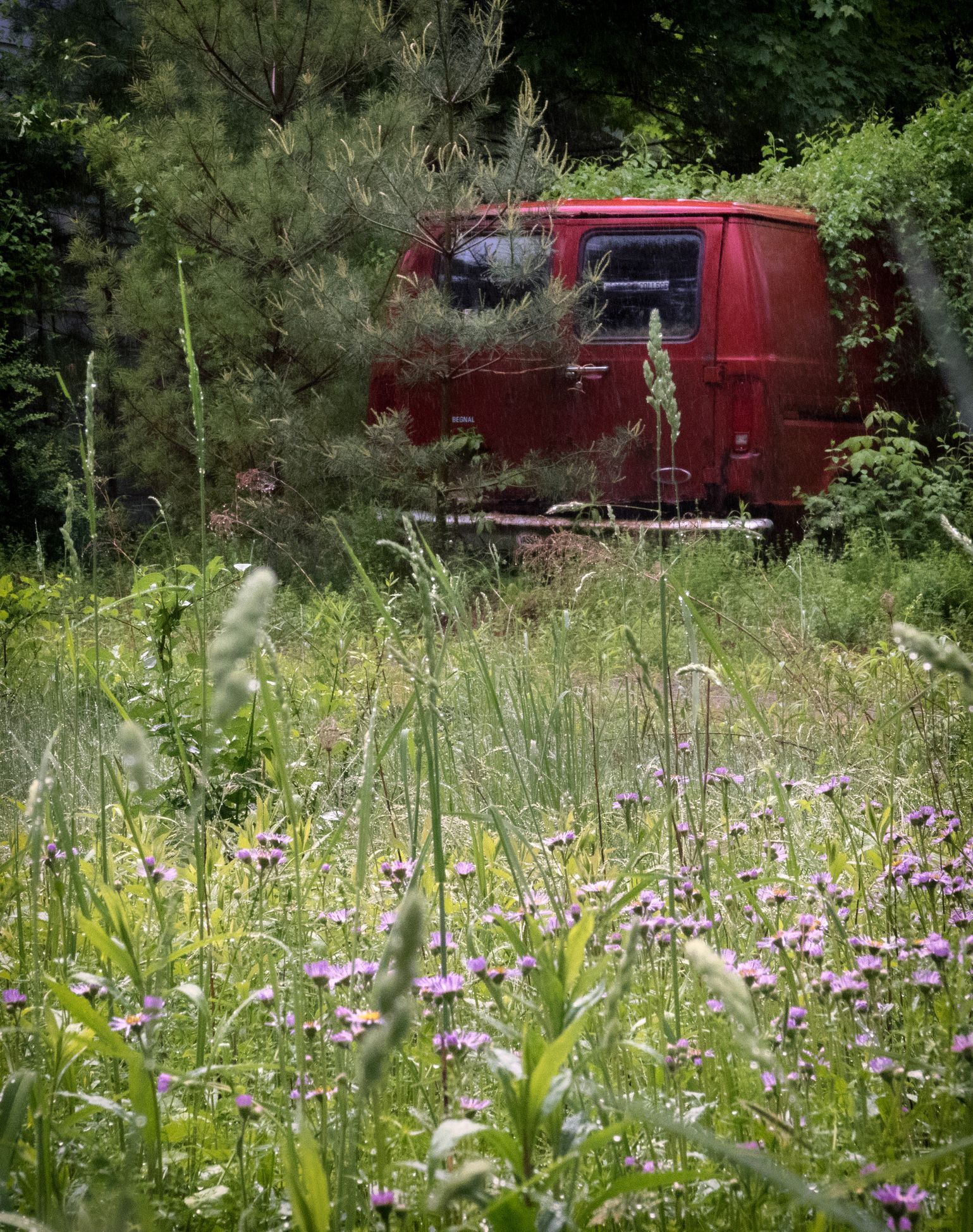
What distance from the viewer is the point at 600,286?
23.9 ft

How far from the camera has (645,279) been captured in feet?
23.3

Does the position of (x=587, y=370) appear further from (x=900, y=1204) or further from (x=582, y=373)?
(x=900, y=1204)

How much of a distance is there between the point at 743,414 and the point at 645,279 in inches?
45.0

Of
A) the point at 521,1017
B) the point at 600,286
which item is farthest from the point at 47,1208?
the point at 600,286

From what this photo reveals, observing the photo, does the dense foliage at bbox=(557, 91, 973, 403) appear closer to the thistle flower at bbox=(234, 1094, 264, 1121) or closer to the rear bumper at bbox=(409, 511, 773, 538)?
the rear bumper at bbox=(409, 511, 773, 538)

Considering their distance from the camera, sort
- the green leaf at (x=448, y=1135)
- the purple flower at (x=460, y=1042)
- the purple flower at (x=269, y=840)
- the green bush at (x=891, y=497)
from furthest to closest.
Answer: the green bush at (x=891, y=497)
the purple flower at (x=269, y=840)
the purple flower at (x=460, y=1042)
the green leaf at (x=448, y=1135)

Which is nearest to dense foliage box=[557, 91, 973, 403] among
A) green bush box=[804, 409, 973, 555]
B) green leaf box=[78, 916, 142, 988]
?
green bush box=[804, 409, 973, 555]

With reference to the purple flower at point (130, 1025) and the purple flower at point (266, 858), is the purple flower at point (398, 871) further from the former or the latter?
the purple flower at point (130, 1025)

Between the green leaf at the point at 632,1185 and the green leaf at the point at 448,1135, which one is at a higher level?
the green leaf at the point at 448,1135

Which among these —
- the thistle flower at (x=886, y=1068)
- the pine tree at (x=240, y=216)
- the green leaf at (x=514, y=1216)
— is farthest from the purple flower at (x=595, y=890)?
the pine tree at (x=240, y=216)

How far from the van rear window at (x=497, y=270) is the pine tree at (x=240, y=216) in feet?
3.13

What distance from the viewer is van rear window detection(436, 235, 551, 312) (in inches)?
272

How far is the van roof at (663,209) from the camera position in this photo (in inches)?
267

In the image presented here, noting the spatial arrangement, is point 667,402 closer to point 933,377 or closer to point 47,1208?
point 47,1208
